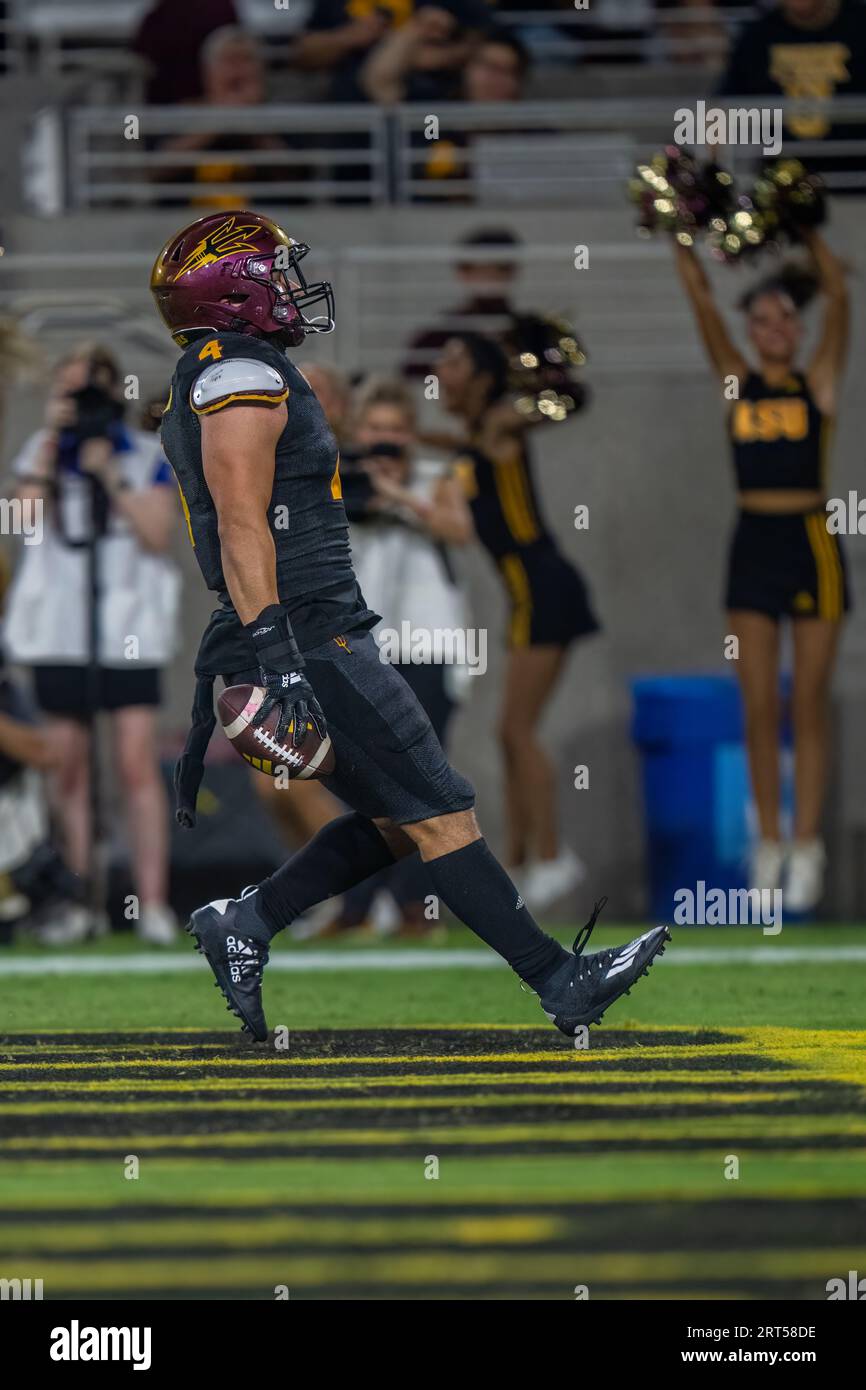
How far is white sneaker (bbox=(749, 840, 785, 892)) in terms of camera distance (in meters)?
10.6

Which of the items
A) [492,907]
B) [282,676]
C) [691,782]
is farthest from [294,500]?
[691,782]

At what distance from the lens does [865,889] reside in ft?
37.9

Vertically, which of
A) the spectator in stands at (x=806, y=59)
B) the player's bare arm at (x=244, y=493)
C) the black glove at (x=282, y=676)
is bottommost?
the black glove at (x=282, y=676)

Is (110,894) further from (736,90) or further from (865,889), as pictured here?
(736,90)

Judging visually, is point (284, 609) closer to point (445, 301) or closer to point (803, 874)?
point (803, 874)

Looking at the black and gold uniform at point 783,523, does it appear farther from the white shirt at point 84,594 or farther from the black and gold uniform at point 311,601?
the black and gold uniform at point 311,601

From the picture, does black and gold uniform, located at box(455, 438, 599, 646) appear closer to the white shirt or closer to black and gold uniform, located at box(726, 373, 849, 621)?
black and gold uniform, located at box(726, 373, 849, 621)

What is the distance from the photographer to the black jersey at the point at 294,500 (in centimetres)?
602

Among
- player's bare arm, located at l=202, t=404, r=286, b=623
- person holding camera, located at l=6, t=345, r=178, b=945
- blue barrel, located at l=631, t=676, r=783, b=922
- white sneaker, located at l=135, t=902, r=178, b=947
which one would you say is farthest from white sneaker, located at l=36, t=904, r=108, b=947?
player's bare arm, located at l=202, t=404, r=286, b=623

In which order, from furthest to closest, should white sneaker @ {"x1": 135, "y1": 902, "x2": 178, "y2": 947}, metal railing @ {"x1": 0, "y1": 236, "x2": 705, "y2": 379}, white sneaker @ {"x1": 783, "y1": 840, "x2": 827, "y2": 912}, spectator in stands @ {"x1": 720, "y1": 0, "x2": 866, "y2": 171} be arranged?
spectator in stands @ {"x1": 720, "y1": 0, "x2": 866, "y2": 171}
metal railing @ {"x1": 0, "y1": 236, "x2": 705, "y2": 379}
white sneaker @ {"x1": 783, "y1": 840, "x2": 827, "y2": 912}
white sneaker @ {"x1": 135, "y1": 902, "x2": 178, "y2": 947}

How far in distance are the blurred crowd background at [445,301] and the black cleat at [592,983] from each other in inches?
184

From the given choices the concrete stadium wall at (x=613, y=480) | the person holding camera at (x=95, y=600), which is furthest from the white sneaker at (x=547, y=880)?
the person holding camera at (x=95, y=600)

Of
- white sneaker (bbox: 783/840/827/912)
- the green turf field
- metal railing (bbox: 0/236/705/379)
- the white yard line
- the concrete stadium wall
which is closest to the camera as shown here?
the green turf field

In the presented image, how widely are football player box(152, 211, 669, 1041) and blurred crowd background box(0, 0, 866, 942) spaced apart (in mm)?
4490
